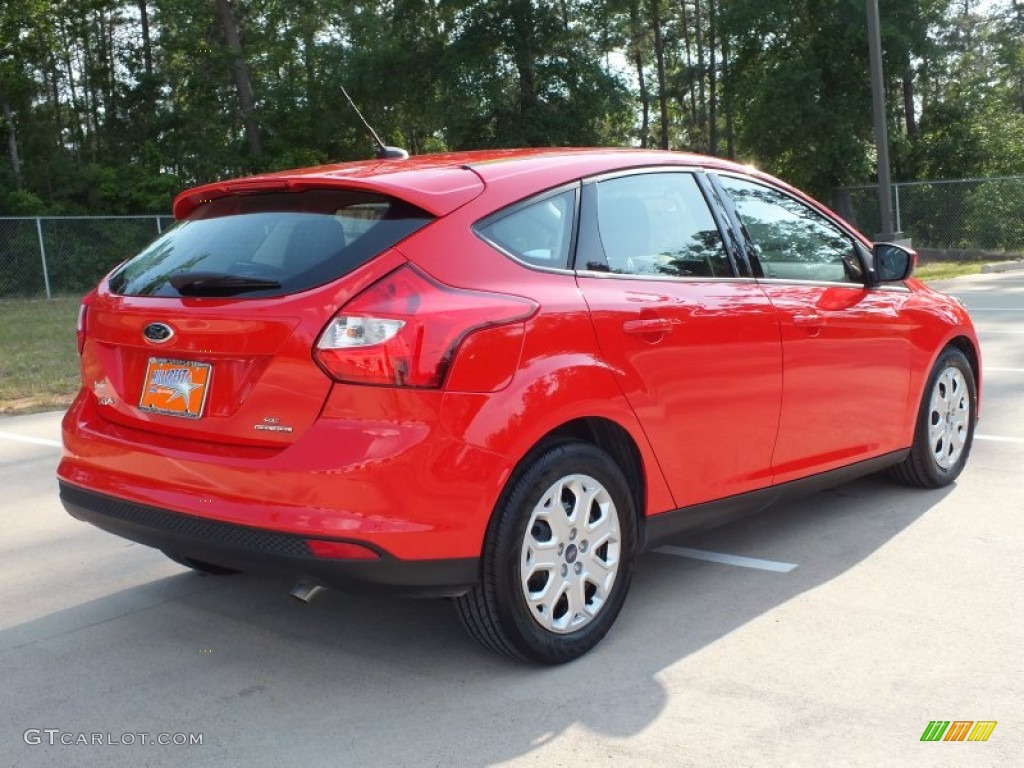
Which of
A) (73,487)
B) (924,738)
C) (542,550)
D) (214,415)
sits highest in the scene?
(214,415)

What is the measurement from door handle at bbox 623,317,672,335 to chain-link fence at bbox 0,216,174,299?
2243 cm

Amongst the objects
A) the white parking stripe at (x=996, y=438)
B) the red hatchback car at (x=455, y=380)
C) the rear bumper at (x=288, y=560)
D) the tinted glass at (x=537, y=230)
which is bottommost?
the white parking stripe at (x=996, y=438)

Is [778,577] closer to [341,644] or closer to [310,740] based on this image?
[341,644]

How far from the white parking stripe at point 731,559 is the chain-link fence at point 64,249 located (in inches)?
857

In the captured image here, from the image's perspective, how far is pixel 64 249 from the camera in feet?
85.5

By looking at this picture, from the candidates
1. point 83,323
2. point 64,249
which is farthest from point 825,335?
point 64,249

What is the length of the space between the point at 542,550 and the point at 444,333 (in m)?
0.80

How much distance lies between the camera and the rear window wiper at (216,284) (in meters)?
3.42

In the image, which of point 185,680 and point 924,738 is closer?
point 924,738

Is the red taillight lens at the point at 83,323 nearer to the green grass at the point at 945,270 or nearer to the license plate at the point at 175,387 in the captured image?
the license plate at the point at 175,387

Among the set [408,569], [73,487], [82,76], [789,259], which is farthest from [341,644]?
[82,76]

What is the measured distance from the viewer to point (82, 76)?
40000 millimetres

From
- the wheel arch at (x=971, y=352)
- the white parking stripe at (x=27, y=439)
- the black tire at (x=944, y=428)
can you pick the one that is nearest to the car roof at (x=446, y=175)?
the black tire at (x=944, y=428)

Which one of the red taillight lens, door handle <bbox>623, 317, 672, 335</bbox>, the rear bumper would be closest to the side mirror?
door handle <bbox>623, 317, 672, 335</bbox>
